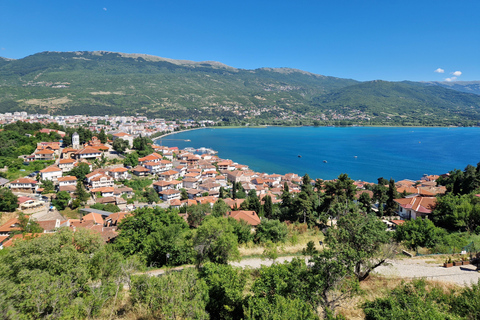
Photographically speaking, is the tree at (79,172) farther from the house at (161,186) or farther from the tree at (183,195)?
the tree at (183,195)

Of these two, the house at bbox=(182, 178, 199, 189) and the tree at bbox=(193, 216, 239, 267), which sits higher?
the tree at bbox=(193, 216, 239, 267)

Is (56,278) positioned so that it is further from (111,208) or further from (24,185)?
(24,185)

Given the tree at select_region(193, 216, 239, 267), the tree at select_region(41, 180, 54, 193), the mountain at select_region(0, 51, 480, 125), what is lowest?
the tree at select_region(41, 180, 54, 193)

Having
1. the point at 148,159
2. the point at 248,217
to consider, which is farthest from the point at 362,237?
the point at 148,159

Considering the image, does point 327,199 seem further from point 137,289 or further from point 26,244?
point 26,244

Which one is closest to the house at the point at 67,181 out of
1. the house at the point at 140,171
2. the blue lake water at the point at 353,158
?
the house at the point at 140,171

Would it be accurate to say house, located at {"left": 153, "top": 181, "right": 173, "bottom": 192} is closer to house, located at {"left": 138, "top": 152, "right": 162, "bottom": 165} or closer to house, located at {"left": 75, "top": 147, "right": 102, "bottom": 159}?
house, located at {"left": 138, "top": 152, "right": 162, "bottom": 165}

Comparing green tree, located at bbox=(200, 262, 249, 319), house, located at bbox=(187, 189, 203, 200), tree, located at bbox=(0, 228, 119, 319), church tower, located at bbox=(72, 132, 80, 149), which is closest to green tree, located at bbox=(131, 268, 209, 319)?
green tree, located at bbox=(200, 262, 249, 319)
